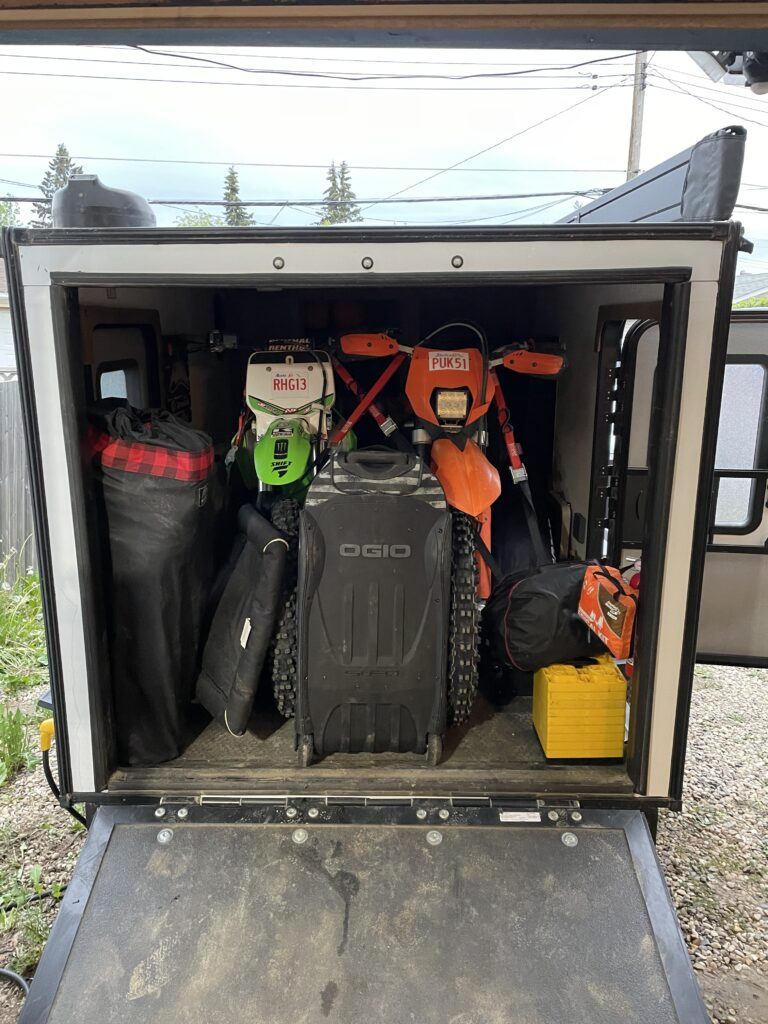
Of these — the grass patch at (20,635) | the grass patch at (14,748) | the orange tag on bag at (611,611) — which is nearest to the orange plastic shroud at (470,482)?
the orange tag on bag at (611,611)

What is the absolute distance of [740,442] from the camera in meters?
3.16

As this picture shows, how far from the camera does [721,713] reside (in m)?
3.76

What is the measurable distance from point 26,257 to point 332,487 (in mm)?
1066

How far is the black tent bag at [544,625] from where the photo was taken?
7.82 feet

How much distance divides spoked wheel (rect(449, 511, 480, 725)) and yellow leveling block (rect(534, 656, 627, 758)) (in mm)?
264

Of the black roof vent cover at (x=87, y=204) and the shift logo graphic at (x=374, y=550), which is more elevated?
the black roof vent cover at (x=87, y=204)

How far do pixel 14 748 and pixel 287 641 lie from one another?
73.2 inches

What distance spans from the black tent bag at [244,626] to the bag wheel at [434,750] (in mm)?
605

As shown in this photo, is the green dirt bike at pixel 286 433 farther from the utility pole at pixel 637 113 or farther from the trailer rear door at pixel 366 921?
the utility pole at pixel 637 113

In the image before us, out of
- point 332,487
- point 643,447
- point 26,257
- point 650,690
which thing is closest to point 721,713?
point 643,447

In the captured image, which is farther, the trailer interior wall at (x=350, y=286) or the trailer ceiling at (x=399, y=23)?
the trailer interior wall at (x=350, y=286)

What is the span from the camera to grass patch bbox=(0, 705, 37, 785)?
10.7 ft

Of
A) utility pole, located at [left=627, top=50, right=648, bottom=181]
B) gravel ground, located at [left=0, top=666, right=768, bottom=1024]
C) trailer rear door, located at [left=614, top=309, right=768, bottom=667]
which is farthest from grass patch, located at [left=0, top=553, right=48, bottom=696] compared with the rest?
utility pole, located at [left=627, top=50, right=648, bottom=181]

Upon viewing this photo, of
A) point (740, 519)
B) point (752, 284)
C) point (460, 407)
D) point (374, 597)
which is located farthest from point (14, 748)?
point (752, 284)
